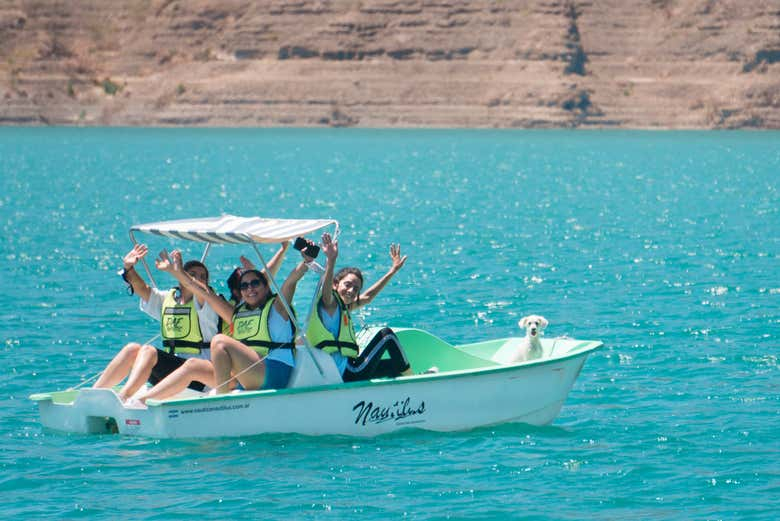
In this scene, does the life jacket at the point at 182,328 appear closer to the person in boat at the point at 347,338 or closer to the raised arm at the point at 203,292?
the raised arm at the point at 203,292

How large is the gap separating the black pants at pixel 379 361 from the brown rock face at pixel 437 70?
11932 cm

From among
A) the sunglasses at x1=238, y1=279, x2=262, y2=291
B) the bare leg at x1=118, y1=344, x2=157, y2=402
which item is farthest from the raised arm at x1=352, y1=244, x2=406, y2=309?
the bare leg at x1=118, y1=344, x2=157, y2=402

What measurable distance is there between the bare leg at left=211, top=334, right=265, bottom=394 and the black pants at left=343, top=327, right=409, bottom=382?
861mm

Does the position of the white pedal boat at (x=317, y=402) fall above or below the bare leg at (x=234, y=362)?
below

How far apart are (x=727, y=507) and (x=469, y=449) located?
2.69 metres

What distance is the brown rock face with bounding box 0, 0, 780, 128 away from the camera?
443 feet

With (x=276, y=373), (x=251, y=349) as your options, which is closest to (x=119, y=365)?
(x=251, y=349)

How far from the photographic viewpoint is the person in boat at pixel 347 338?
14.2 m

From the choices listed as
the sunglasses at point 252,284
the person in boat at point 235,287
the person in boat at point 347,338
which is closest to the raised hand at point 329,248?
the person in boat at point 347,338

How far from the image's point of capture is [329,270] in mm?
13750

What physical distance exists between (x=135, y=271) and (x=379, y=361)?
256cm

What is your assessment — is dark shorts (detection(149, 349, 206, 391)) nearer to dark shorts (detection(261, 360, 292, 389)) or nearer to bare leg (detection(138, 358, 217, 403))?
bare leg (detection(138, 358, 217, 403))

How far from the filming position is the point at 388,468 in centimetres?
1371

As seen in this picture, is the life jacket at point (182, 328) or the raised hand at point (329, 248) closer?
the raised hand at point (329, 248)
